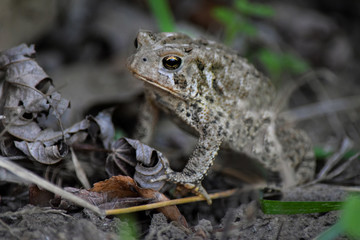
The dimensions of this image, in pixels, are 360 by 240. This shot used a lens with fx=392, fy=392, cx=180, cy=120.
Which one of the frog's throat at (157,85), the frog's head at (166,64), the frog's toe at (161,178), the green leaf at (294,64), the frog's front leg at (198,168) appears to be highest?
the green leaf at (294,64)

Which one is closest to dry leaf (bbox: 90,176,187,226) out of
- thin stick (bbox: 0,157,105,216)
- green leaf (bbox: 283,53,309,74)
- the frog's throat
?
thin stick (bbox: 0,157,105,216)

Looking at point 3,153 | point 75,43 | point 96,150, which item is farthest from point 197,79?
point 75,43

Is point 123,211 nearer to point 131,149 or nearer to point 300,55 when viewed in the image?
point 131,149

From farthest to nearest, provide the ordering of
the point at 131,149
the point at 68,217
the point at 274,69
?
the point at 274,69 < the point at 131,149 < the point at 68,217

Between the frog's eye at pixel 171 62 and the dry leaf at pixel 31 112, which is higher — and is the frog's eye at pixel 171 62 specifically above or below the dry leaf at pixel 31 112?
above

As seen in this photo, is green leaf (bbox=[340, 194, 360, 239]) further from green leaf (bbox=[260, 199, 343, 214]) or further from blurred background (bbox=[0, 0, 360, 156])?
blurred background (bbox=[0, 0, 360, 156])

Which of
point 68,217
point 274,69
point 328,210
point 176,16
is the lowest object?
point 68,217

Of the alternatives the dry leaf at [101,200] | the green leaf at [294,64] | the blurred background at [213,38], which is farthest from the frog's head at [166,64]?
the green leaf at [294,64]

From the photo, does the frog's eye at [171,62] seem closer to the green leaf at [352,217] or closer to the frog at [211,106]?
the frog at [211,106]
